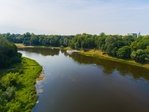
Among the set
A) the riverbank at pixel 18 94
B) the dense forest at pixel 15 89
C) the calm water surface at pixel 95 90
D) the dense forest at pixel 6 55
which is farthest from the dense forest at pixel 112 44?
the riverbank at pixel 18 94

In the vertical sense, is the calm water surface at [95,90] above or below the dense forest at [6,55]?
below

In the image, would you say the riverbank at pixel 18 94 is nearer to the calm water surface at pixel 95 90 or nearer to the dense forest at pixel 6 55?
the calm water surface at pixel 95 90

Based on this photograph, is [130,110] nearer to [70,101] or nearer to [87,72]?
[70,101]

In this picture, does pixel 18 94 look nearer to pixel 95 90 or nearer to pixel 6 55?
pixel 95 90

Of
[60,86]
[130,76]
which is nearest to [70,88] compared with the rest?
[60,86]

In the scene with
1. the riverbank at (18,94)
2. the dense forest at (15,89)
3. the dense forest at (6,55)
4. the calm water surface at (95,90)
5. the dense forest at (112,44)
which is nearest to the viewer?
the riverbank at (18,94)

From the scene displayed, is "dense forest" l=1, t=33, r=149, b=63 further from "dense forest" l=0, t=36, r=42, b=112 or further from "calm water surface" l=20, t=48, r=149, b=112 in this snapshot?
"dense forest" l=0, t=36, r=42, b=112

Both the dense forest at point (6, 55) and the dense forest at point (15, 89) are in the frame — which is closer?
the dense forest at point (15, 89)

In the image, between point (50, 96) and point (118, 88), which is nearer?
point (50, 96)

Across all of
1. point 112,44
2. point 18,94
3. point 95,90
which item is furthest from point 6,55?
point 112,44

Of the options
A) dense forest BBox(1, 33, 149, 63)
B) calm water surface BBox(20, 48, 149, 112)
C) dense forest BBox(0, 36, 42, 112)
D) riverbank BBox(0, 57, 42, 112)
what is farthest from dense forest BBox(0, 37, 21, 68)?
dense forest BBox(1, 33, 149, 63)
